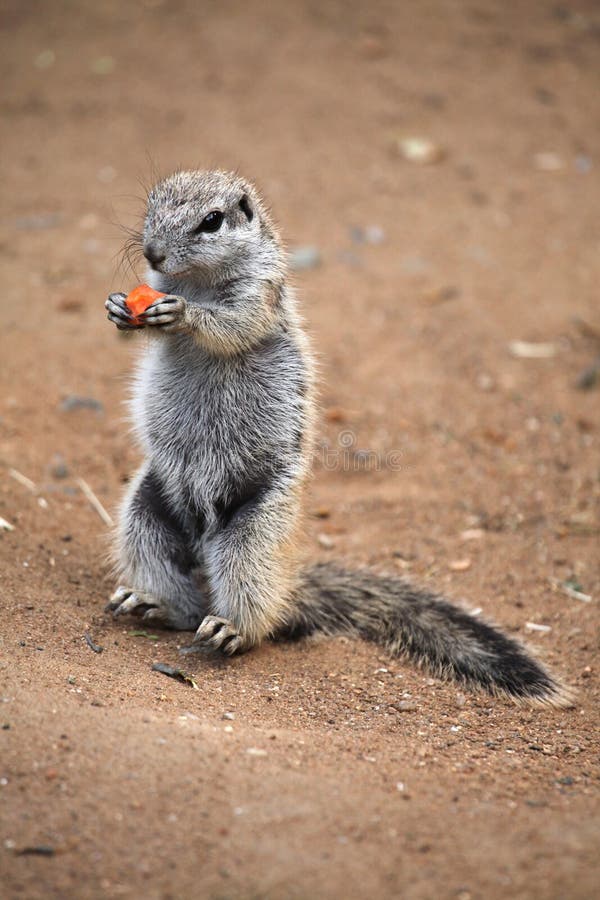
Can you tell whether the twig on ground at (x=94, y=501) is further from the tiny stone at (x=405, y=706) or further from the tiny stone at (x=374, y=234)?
the tiny stone at (x=374, y=234)

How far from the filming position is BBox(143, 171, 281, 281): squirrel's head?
4934 mm

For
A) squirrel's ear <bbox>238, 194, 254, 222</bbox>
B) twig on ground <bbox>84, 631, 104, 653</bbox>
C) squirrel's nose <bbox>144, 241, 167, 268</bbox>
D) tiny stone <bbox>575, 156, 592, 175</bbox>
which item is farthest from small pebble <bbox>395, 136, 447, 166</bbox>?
twig on ground <bbox>84, 631, 104, 653</bbox>

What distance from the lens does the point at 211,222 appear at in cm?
505

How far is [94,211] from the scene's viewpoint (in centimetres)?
990

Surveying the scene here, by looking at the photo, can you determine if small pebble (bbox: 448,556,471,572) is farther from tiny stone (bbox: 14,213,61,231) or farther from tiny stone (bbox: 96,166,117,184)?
tiny stone (bbox: 96,166,117,184)

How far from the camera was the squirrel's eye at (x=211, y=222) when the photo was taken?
5.00 meters

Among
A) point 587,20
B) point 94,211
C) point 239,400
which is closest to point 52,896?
point 239,400

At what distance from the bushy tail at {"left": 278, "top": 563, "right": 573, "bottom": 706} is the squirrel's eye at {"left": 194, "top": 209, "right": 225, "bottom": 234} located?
2.00 m

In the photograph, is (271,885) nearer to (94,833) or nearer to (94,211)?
(94,833)

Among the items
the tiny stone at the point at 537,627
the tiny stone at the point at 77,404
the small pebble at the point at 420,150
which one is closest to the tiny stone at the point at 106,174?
the small pebble at the point at 420,150

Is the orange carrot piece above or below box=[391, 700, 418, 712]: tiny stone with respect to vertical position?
above

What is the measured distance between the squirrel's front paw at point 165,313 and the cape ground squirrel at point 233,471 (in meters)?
0.03

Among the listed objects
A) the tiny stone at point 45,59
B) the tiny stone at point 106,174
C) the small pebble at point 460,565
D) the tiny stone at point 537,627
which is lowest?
the small pebble at point 460,565

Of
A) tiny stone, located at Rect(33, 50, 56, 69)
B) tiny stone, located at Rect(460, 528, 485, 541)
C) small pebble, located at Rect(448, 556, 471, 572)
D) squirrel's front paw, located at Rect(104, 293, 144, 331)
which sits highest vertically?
squirrel's front paw, located at Rect(104, 293, 144, 331)
